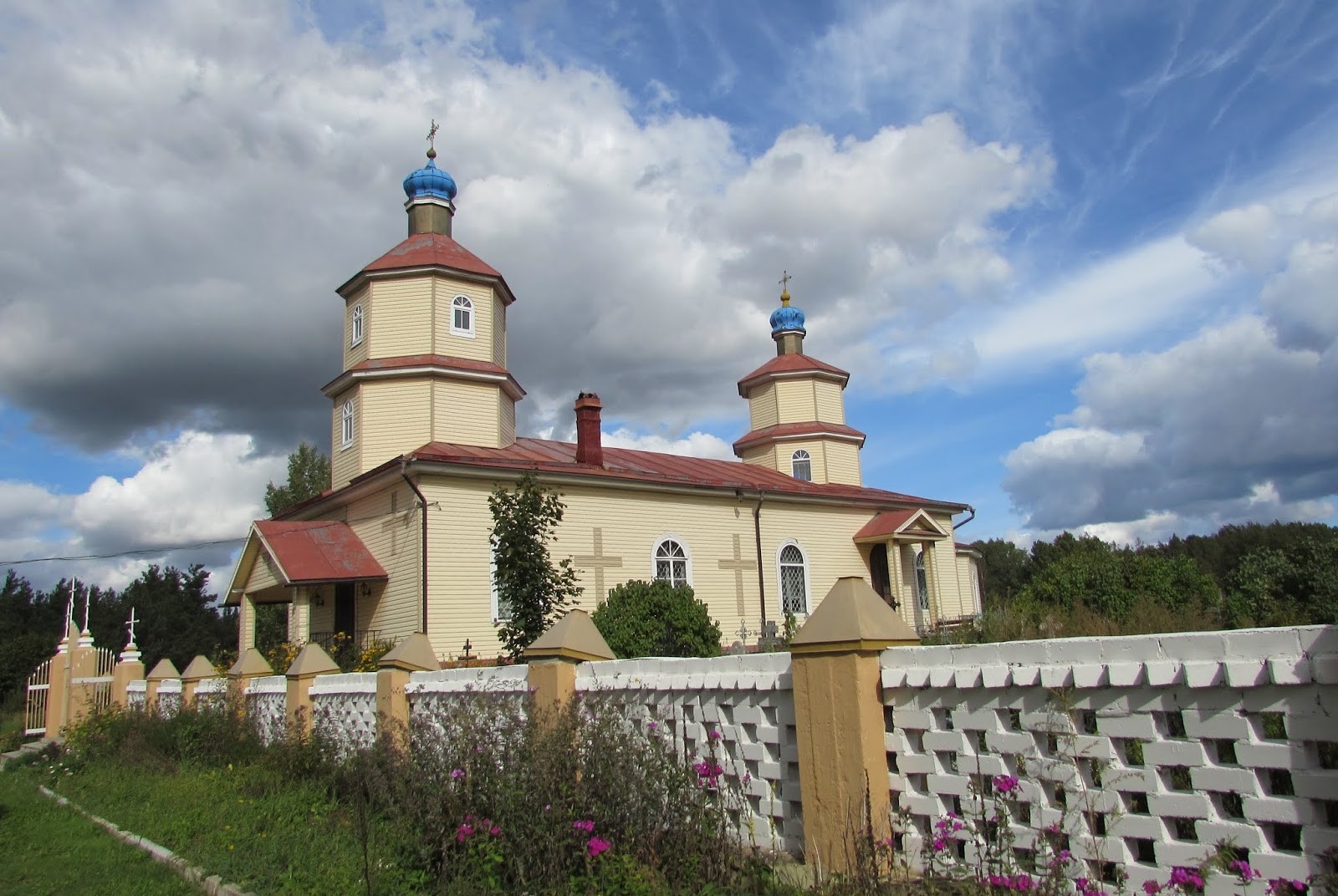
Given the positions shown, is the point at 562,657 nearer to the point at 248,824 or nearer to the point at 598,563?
the point at 248,824

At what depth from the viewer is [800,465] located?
26453 millimetres

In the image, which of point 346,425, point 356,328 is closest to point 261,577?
point 346,425

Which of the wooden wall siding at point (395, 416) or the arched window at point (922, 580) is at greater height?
the wooden wall siding at point (395, 416)

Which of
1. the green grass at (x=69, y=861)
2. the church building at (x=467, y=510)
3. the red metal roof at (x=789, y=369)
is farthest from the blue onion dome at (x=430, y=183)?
the green grass at (x=69, y=861)

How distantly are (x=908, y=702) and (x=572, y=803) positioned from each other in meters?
1.65

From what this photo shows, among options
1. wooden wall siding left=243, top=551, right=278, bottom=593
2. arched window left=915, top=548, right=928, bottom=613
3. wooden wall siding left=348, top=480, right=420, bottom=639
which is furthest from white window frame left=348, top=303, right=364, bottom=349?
arched window left=915, top=548, right=928, bottom=613

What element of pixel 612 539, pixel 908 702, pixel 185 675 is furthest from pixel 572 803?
pixel 612 539

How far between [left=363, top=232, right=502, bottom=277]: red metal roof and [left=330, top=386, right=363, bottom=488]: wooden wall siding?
2711mm

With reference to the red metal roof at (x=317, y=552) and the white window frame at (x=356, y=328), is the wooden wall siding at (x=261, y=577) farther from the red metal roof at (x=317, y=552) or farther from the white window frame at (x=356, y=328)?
the white window frame at (x=356, y=328)

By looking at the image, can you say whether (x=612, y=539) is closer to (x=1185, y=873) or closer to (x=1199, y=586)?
(x=1199, y=586)

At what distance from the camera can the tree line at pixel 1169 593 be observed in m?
8.88

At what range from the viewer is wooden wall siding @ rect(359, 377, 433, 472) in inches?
728

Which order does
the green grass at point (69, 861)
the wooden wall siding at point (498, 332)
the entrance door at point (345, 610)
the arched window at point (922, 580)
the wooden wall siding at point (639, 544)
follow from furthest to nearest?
the arched window at point (922, 580) → the wooden wall siding at point (498, 332) → the entrance door at point (345, 610) → the wooden wall siding at point (639, 544) → the green grass at point (69, 861)

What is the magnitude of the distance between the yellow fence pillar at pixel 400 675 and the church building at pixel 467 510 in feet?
21.0
